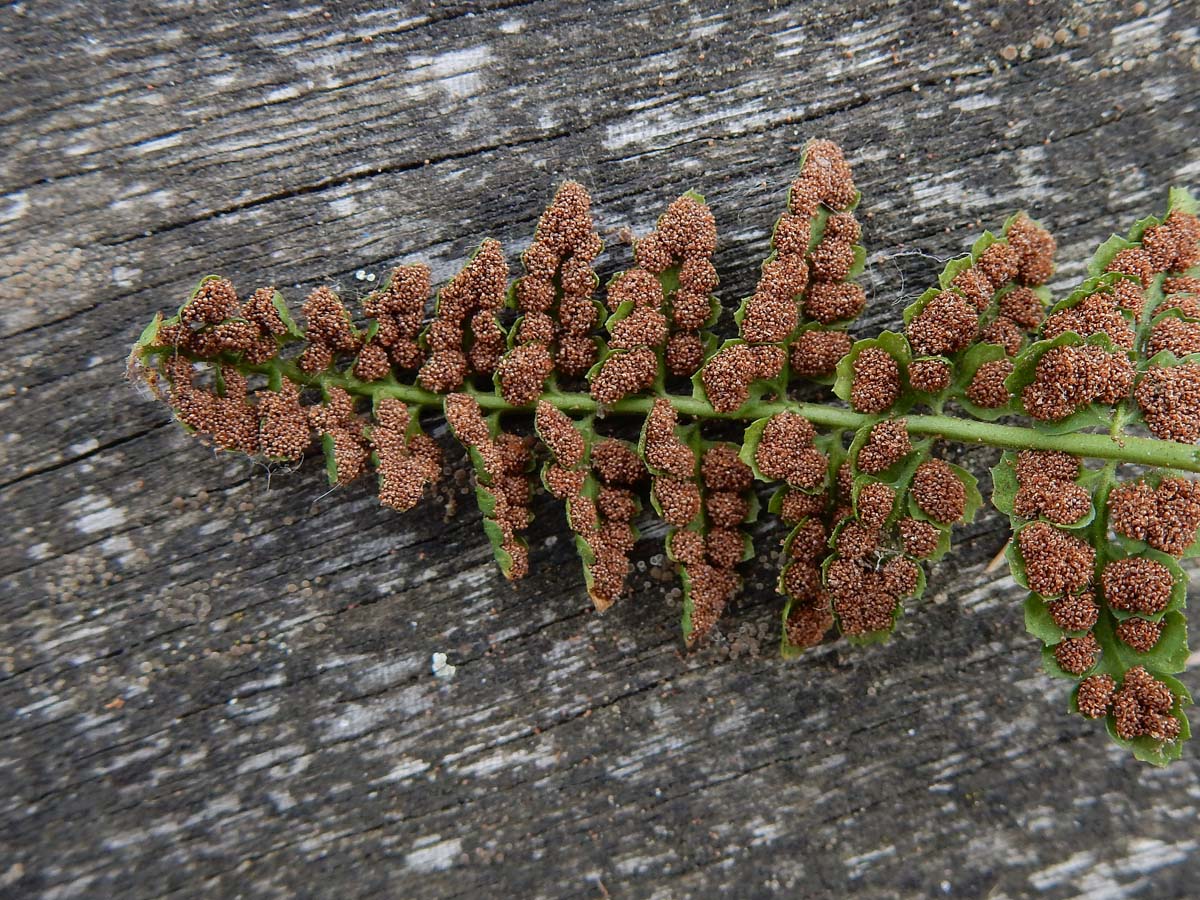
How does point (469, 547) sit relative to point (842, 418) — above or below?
below

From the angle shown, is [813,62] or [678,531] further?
[813,62]

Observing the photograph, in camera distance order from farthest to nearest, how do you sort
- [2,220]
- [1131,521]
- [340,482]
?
[2,220]
[340,482]
[1131,521]

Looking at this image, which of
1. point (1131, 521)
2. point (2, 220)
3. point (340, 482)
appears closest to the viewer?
point (1131, 521)

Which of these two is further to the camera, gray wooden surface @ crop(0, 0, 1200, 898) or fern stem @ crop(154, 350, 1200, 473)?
gray wooden surface @ crop(0, 0, 1200, 898)

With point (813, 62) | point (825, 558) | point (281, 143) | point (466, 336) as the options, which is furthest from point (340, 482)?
point (813, 62)

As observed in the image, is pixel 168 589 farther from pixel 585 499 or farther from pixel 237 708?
pixel 585 499

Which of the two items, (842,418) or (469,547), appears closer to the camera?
(842,418)

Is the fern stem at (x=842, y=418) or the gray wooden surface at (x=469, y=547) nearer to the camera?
the fern stem at (x=842, y=418)

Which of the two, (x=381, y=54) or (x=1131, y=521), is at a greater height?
(x=381, y=54)
